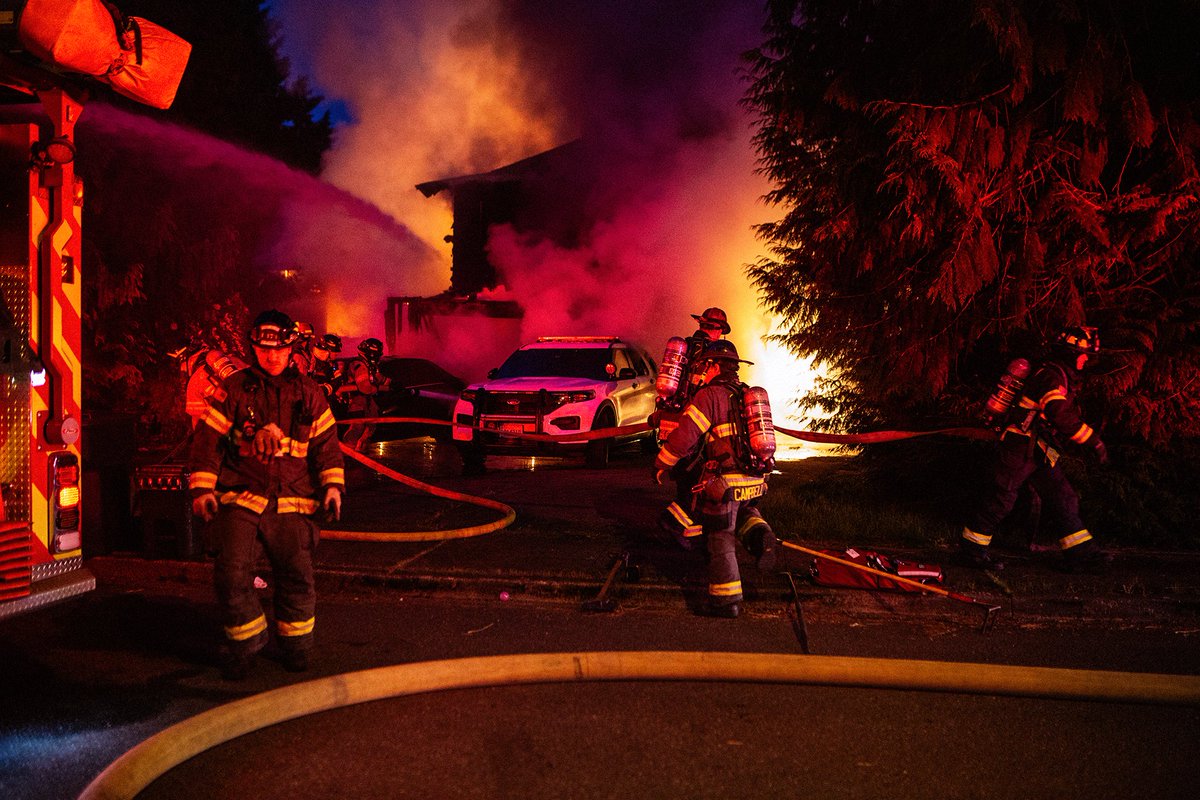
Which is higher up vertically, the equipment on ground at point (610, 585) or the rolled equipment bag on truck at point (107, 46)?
the rolled equipment bag on truck at point (107, 46)

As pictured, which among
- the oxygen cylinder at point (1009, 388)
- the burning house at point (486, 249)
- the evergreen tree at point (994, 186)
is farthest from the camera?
the burning house at point (486, 249)

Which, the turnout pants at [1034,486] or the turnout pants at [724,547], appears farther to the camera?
the turnout pants at [1034,486]

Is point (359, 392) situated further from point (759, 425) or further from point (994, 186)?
point (994, 186)

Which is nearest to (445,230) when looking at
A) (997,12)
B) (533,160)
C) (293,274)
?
(533,160)

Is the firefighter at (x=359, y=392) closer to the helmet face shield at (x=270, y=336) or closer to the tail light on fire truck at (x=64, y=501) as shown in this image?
the helmet face shield at (x=270, y=336)

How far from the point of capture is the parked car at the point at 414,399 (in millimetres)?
15172

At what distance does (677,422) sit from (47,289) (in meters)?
3.94

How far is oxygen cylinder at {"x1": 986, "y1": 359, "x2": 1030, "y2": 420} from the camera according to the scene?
6.46 meters

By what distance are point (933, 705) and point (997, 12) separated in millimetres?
4592

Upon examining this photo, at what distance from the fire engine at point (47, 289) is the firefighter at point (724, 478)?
3.19m

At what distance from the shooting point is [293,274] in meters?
24.9

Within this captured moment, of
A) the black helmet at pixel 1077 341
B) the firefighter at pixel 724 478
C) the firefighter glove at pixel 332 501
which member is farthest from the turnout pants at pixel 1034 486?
the firefighter glove at pixel 332 501

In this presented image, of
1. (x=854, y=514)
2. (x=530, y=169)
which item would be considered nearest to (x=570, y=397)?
(x=854, y=514)

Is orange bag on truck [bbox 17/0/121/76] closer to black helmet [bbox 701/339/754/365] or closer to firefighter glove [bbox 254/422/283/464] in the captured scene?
firefighter glove [bbox 254/422/283/464]
